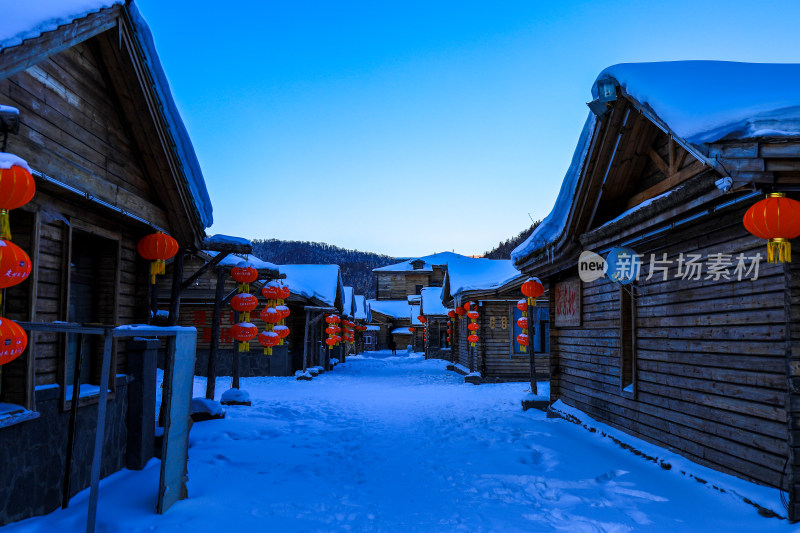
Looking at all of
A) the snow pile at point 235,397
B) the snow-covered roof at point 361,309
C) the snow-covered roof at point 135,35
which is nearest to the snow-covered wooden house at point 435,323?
the snow-covered roof at point 361,309

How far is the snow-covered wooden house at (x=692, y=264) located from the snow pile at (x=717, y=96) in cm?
2

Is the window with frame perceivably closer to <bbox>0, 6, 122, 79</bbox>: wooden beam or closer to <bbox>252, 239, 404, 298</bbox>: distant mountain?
<bbox>0, 6, 122, 79</bbox>: wooden beam

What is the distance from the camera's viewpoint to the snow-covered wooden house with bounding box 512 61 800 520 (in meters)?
4.54

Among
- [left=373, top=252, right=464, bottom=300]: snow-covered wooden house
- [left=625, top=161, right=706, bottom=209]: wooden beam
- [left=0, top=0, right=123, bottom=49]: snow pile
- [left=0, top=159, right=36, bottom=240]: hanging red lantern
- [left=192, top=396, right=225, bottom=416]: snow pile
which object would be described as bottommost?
[left=192, top=396, right=225, bottom=416]: snow pile

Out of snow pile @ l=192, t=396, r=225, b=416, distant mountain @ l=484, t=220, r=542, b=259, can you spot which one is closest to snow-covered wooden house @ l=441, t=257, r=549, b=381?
snow pile @ l=192, t=396, r=225, b=416

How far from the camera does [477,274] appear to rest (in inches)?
834

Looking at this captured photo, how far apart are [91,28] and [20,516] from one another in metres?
4.56

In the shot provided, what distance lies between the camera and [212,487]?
5.58 metres

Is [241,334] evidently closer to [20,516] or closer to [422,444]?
[422,444]

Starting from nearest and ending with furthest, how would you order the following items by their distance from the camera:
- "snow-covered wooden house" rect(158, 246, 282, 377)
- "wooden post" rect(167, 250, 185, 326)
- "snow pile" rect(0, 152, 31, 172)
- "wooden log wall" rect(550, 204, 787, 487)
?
"snow pile" rect(0, 152, 31, 172), "wooden log wall" rect(550, 204, 787, 487), "wooden post" rect(167, 250, 185, 326), "snow-covered wooden house" rect(158, 246, 282, 377)

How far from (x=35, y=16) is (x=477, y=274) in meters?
18.4

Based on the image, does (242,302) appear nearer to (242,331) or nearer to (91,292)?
(242,331)

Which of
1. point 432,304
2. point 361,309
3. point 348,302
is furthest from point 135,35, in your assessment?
point 361,309

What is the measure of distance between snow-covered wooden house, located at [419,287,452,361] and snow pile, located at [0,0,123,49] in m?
28.4
